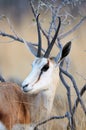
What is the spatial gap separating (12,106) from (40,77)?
0.42m

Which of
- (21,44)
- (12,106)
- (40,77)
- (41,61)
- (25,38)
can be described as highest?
(41,61)

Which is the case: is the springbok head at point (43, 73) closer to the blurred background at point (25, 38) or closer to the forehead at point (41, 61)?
the forehead at point (41, 61)

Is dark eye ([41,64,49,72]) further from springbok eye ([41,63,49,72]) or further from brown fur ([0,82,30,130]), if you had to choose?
brown fur ([0,82,30,130])

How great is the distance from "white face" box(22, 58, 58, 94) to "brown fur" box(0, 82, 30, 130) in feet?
1.03

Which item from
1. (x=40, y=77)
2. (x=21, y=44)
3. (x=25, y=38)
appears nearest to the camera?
(x=40, y=77)

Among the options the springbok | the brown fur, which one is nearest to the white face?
the springbok

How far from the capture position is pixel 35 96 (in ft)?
15.9

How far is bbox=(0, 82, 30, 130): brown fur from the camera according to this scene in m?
4.73

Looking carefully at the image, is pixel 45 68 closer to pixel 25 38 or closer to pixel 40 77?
pixel 40 77

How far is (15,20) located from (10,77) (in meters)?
2.40

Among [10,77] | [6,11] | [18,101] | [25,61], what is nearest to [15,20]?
[6,11]

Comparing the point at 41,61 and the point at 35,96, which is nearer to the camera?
the point at 41,61

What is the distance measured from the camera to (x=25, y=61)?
30.6 feet

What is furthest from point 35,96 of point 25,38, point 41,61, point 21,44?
point 21,44
